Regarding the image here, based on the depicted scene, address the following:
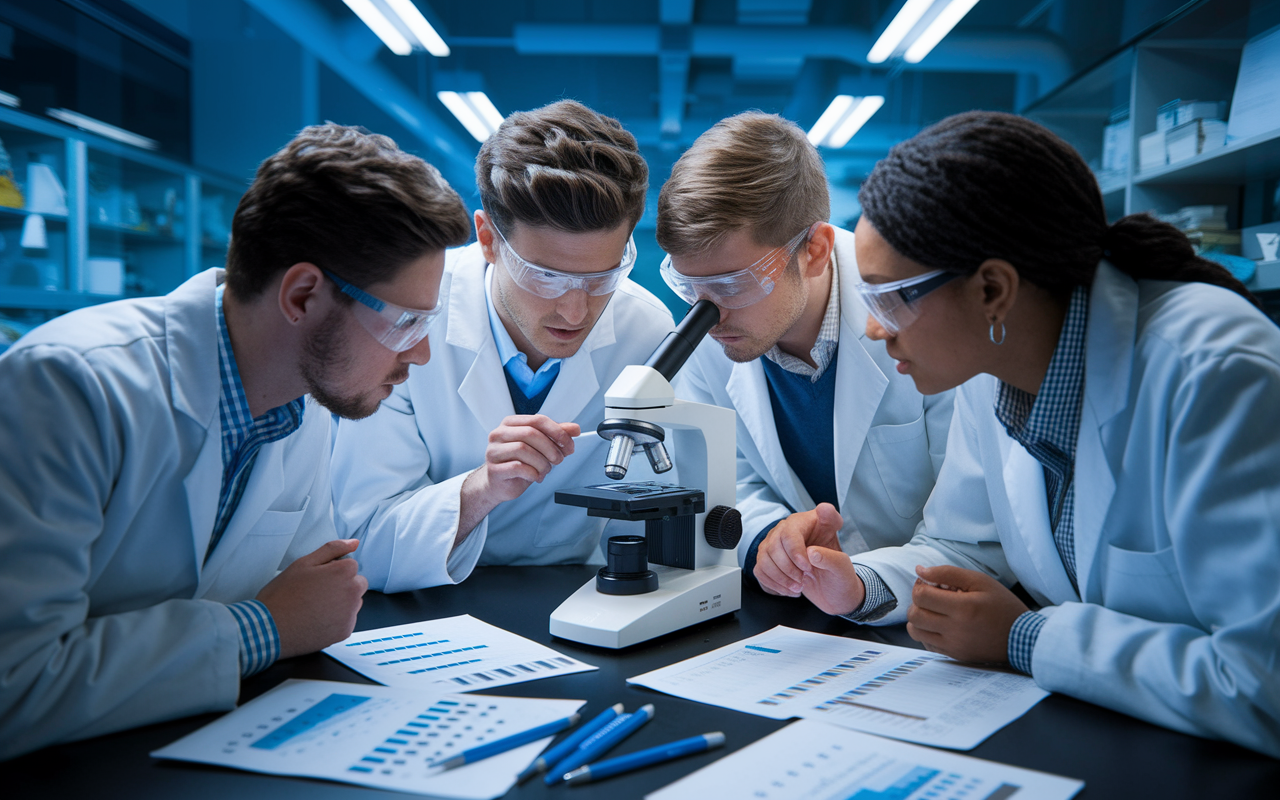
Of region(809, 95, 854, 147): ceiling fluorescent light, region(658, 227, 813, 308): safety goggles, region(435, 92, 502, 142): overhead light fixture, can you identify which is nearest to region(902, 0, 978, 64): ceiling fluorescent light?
region(809, 95, 854, 147): ceiling fluorescent light

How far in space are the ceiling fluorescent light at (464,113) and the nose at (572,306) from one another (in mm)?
5046

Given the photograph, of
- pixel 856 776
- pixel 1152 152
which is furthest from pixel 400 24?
pixel 856 776

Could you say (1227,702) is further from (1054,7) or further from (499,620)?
(1054,7)

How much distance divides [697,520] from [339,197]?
0.82m

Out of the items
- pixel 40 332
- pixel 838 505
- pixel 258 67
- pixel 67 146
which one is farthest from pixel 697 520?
pixel 258 67

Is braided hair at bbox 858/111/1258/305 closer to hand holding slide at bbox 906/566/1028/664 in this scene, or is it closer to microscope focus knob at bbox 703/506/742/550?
hand holding slide at bbox 906/566/1028/664

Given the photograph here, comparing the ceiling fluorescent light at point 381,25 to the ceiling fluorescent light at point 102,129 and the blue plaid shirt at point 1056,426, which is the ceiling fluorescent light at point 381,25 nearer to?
the ceiling fluorescent light at point 102,129

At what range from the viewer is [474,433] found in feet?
6.35

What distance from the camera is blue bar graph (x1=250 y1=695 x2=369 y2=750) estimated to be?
0.92 meters

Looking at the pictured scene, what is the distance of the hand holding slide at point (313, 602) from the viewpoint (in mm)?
1160

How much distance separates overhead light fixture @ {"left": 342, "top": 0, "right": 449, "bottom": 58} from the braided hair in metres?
4.91

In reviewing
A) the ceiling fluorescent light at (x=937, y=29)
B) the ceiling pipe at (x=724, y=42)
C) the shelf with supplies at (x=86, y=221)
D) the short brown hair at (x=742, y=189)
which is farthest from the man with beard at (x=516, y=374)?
the ceiling pipe at (x=724, y=42)

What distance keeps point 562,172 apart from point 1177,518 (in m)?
1.22

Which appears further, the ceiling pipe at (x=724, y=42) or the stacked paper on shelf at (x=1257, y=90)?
the ceiling pipe at (x=724, y=42)
